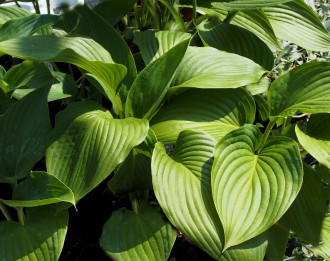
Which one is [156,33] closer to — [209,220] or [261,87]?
[261,87]

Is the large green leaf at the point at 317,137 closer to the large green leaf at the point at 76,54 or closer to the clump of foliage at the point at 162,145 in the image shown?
the clump of foliage at the point at 162,145

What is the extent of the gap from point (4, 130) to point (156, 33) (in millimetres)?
524

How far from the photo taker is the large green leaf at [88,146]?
1.17 metres

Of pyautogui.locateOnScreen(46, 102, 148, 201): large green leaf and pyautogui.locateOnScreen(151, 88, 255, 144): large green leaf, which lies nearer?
pyautogui.locateOnScreen(46, 102, 148, 201): large green leaf

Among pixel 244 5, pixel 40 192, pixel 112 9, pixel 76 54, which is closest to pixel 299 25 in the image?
pixel 244 5

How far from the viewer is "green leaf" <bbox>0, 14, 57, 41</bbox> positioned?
58.1 inches

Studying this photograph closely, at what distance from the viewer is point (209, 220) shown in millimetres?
1200

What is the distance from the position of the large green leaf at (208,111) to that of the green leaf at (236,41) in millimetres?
221

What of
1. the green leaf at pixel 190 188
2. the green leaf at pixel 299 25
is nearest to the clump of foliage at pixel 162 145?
the green leaf at pixel 190 188

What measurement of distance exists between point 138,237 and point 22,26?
2.16 feet

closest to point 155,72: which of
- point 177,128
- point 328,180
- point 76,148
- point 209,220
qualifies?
point 177,128

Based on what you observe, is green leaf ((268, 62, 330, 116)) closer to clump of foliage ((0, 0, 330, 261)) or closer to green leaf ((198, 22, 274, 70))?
clump of foliage ((0, 0, 330, 261))

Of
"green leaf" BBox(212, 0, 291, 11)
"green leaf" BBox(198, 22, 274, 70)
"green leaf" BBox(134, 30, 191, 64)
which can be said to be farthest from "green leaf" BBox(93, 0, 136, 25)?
"green leaf" BBox(212, 0, 291, 11)

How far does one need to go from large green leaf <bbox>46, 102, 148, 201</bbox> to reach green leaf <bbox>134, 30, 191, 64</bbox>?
262mm
